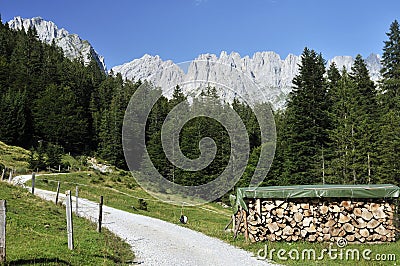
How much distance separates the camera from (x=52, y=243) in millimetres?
11492

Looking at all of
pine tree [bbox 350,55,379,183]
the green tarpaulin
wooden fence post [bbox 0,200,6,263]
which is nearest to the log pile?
the green tarpaulin

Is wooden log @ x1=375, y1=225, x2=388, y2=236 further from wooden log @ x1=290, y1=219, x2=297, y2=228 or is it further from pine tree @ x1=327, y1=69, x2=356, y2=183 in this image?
pine tree @ x1=327, y1=69, x2=356, y2=183

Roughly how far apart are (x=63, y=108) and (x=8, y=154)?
3400 centimetres

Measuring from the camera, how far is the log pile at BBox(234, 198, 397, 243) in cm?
1523

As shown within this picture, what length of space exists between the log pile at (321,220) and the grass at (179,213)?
1.87 ft

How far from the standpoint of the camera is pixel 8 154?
55.8 meters

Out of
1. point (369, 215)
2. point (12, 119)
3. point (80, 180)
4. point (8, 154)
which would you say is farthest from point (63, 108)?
point (369, 215)

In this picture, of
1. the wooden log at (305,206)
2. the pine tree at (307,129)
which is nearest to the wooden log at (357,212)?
the wooden log at (305,206)

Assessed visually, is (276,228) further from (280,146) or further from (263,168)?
(280,146)

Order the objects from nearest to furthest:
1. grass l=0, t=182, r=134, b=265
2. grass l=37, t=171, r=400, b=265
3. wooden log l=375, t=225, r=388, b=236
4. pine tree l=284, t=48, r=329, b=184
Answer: grass l=0, t=182, r=134, b=265, grass l=37, t=171, r=400, b=265, wooden log l=375, t=225, r=388, b=236, pine tree l=284, t=48, r=329, b=184

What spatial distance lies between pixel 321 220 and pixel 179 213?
20744mm

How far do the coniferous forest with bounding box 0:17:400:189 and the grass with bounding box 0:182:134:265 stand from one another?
1146 inches

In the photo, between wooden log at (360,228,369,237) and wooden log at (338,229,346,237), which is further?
wooden log at (338,229,346,237)

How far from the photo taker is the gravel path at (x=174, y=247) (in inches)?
466
